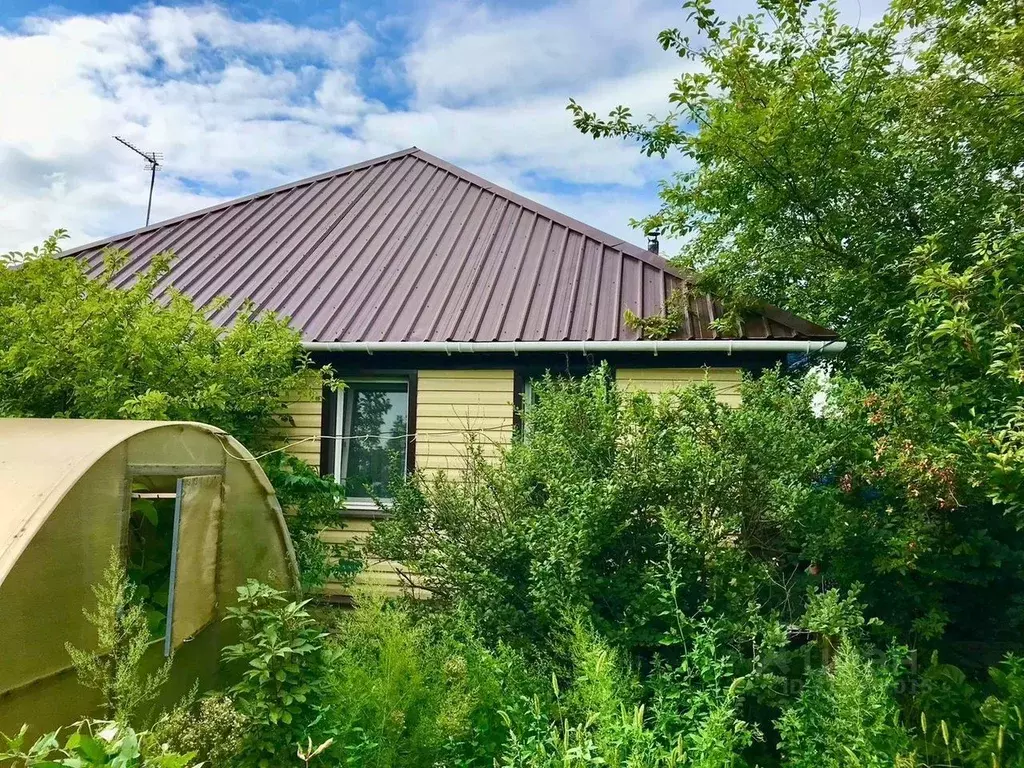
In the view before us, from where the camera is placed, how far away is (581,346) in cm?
661

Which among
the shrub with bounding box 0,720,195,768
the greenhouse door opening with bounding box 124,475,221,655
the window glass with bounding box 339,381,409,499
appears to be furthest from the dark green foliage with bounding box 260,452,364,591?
the shrub with bounding box 0,720,195,768

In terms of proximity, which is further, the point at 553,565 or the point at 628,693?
the point at 553,565

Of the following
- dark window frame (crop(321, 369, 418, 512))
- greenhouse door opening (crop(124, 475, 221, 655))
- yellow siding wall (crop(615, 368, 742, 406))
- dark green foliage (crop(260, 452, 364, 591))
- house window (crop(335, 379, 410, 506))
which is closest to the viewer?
greenhouse door opening (crop(124, 475, 221, 655))

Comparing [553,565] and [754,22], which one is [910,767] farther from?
[754,22]

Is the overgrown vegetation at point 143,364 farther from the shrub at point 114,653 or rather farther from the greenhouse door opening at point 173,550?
the shrub at point 114,653

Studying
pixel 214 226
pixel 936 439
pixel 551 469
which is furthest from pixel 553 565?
pixel 214 226

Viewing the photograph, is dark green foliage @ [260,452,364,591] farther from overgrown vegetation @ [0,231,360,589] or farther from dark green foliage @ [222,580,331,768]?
dark green foliage @ [222,580,331,768]

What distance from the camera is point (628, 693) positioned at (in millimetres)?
3473

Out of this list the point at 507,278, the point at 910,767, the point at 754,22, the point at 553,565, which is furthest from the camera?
the point at 507,278

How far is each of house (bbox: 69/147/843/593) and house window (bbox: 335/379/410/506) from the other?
0.02 metres

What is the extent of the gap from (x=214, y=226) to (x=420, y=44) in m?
4.51

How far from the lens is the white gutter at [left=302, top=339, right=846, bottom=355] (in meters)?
6.38

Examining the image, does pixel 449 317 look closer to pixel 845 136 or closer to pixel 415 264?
pixel 415 264

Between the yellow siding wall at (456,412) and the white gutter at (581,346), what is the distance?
406 millimetres
